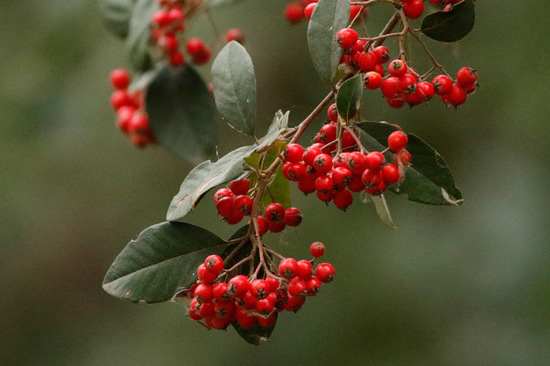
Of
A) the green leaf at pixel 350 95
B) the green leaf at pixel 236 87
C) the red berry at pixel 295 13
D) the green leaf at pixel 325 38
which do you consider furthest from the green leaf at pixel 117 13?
the green leaf at pixel 350 95

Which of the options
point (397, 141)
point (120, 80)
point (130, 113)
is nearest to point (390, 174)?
point (397, 141)

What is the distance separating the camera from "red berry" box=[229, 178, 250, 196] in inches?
39.4

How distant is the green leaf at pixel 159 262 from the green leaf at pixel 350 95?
12.4 inches

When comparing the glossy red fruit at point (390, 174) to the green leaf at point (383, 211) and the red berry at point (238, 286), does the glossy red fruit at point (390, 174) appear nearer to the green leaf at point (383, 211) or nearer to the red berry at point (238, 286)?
the green leaf at point (383, 211)

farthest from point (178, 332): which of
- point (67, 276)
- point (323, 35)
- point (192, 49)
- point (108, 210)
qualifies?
point (323, 35)

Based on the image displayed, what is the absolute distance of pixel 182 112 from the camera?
73.7 inches

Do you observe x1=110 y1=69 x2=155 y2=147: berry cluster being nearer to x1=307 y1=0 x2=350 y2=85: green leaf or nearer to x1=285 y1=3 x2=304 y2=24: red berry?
x1=285 y1=3 x2=304 y2=24: red berry

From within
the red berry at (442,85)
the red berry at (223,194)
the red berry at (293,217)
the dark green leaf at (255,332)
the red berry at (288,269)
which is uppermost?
the red berry at (442,85)

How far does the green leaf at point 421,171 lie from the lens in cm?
97

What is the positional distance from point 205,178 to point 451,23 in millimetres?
497

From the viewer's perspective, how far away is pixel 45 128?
9.05 ft

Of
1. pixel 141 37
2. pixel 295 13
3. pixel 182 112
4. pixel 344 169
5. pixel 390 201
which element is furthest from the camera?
pixel 390 201

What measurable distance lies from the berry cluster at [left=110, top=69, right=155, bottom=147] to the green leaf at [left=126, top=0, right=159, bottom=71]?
0.76ft

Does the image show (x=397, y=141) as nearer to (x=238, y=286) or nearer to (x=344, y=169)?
(x=344, y=169)
